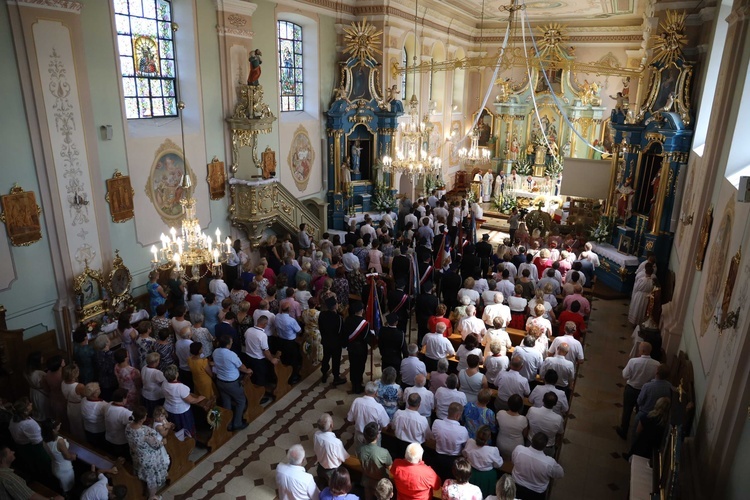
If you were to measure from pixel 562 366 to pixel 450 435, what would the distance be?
7.10ft

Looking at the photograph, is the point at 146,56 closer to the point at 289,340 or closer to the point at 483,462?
the point at 289,340

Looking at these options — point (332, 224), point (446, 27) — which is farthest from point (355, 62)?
point (446, 27)

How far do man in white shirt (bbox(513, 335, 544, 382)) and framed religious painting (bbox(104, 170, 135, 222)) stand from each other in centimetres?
737

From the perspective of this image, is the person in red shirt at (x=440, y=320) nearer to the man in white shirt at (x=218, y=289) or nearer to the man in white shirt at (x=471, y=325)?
the man in white shirt at (x=471, y=325)

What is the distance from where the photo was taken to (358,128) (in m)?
16.8

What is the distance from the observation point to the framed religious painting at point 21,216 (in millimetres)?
7754

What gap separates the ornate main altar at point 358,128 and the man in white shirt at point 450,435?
11.2 m

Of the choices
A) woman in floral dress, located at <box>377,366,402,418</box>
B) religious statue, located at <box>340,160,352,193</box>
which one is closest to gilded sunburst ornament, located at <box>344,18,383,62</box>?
religious statue, located at <box>340,160,352,193</box>

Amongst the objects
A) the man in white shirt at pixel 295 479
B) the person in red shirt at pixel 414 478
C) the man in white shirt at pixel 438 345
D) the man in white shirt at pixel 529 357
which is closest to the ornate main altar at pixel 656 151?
the man in white shirt at pixel 529 357

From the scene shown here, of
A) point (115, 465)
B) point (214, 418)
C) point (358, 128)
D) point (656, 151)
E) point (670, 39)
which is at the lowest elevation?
point (214, 418)


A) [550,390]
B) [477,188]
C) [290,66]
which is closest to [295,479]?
[550,390]

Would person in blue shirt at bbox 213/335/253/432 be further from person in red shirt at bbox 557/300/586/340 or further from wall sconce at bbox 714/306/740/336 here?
wall sconce at bbox 714/306/740/336

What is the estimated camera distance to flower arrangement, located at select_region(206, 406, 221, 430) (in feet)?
22.4

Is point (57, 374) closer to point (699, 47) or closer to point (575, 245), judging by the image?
point (575, 245)
